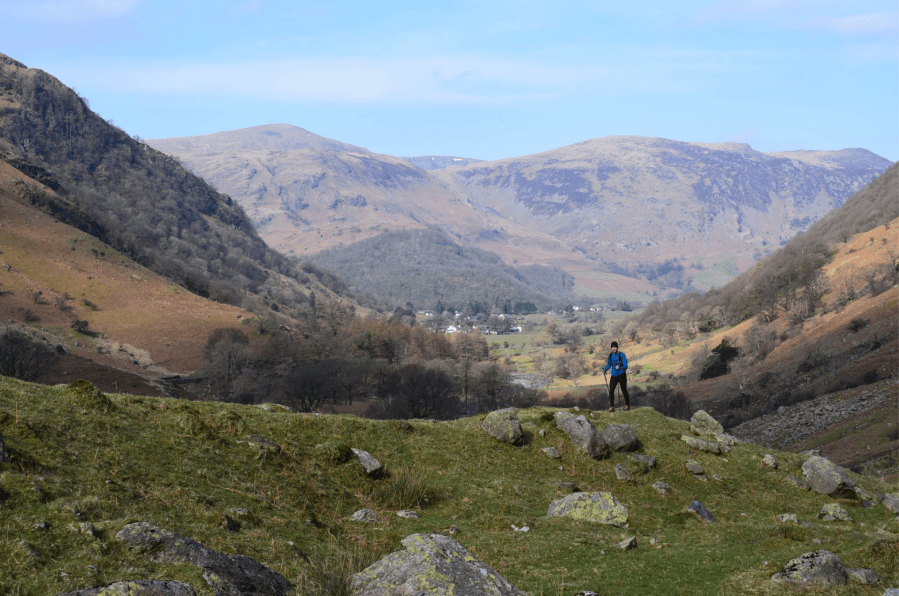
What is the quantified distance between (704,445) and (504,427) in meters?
7.15

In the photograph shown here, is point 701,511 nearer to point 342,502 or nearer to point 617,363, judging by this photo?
point 617,363

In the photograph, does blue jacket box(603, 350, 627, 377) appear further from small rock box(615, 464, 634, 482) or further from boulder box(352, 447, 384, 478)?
boulder box(352, 447, 384, 478)

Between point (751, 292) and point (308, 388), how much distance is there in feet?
331

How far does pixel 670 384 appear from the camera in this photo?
9312 cm

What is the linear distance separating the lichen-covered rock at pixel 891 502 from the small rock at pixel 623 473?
8.02 m

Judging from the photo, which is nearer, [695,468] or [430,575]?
[430,575]

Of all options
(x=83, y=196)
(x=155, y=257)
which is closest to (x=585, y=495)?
(x=155, y=257)

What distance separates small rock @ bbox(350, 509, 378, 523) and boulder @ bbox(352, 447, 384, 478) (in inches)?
72.7

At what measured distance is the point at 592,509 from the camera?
14914 mm

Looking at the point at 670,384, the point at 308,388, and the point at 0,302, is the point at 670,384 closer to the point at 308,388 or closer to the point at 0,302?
the point at 308,388

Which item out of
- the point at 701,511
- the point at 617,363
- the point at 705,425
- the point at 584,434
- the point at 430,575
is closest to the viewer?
the point at 430,575

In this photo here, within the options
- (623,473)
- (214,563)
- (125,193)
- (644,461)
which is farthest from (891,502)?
(125,193)

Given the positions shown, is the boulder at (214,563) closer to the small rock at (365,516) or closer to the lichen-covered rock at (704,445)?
the small rock at (365,516)

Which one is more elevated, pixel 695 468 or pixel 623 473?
pixel 623 473
